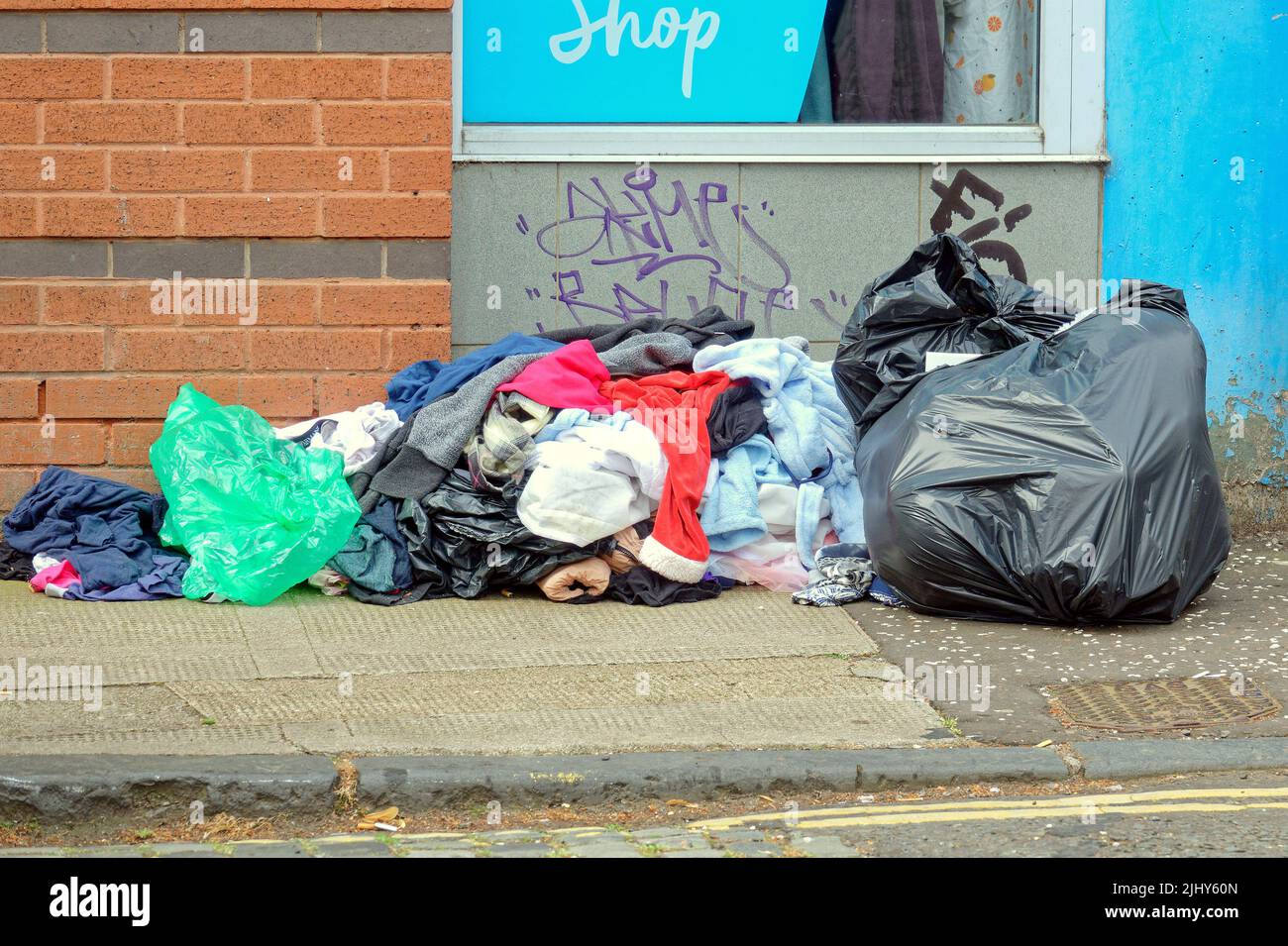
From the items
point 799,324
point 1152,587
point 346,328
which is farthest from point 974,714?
point 346,328

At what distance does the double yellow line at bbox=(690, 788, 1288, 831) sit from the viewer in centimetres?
361

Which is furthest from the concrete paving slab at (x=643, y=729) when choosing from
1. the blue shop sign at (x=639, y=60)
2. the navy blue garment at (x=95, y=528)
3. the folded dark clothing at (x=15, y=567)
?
the blue shop sign at (x=639, y=60)

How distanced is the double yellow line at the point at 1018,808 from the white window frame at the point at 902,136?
3430 millimetres

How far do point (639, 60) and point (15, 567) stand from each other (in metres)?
3.21

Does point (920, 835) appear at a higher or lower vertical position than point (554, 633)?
lower

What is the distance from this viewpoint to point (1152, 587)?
4.88 m

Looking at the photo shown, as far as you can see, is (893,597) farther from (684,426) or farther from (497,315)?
(497,315)

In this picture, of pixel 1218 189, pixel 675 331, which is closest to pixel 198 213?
pixel 675 331

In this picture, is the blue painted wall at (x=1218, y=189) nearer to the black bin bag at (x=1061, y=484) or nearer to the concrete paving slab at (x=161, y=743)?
the black bin bag at (x=1061, y=484)

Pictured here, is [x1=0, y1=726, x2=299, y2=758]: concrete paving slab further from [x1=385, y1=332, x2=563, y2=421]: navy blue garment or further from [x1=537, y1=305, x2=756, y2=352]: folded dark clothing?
[x1=537, y1=305, x2=756, y2=352]: folded dark clothing

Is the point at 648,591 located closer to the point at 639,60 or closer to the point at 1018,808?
the point at 1018,808

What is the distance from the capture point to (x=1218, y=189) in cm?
652

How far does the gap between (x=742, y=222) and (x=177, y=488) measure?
8.24 ft

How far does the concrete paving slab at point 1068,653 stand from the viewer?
13.7 feet
